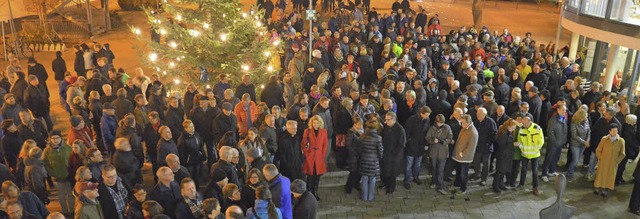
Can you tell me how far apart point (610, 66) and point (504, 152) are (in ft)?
27.0

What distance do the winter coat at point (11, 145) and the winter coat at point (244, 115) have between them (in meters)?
3.73

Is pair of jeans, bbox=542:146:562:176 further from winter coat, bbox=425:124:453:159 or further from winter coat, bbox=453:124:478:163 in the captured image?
winter coat, bbox=425:124:453:159

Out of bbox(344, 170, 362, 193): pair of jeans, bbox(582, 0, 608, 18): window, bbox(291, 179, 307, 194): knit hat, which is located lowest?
bbox(344, 170, 362, 193): pair of jeans

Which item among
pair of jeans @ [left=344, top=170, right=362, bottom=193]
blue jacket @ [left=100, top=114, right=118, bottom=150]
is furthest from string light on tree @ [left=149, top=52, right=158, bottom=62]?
pair of jeans @ [left=344, top=170, right=362, bottom=193]

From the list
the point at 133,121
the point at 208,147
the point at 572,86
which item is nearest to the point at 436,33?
the point at 572,86

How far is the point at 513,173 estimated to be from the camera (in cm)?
1019

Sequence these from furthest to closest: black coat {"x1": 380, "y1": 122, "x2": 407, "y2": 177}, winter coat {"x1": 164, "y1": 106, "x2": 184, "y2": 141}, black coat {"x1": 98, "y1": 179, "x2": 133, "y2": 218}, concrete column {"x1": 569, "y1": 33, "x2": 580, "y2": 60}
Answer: concrete column {"x1": 569, "y1": 33, "x2": 580, "y2": 60}
winter coat {"x1": 164, "y1": 106, "x2": 184, "y2": 141}
black coat {"x1": 380, "y1": 122, "x2": 407, "y2": 177}
black coat {"x1": 98, "y1": 179, "x2": 133, "y2": 218}

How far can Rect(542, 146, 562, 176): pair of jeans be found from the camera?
1039cm

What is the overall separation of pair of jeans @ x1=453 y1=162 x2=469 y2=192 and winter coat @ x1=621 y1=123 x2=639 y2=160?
3.05 m

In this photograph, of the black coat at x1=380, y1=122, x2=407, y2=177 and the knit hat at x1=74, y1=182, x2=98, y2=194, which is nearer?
the knit hat at x1=74, y1=182, x2=98, y2=194

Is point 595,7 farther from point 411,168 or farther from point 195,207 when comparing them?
point 195,207

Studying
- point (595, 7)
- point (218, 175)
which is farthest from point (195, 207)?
point (595, 7)

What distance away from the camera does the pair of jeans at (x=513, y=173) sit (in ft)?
32.8

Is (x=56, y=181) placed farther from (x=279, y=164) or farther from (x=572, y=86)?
(x=572, y=86)
